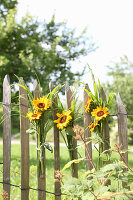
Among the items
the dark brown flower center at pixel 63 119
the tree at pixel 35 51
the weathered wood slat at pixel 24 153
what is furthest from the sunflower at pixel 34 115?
the tree at pixel 35 51

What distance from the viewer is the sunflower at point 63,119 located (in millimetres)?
2412

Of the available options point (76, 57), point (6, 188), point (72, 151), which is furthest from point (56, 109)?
point (76, 57)

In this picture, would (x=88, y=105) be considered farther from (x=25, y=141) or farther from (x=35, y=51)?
(x=35, y=51)

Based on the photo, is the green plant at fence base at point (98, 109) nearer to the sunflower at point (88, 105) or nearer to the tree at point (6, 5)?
the sunflower at point (88, 105)

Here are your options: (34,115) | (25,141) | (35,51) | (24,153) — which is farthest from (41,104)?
(35,51)

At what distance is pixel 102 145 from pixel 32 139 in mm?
14517

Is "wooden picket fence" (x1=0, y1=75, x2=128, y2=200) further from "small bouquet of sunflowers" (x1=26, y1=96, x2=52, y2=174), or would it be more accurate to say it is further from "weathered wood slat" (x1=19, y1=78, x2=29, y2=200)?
"small bouquet of sunflowers" (x1=26, y1=96, x2=52, y2=174)

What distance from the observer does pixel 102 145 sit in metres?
2.54

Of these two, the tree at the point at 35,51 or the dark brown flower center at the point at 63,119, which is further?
the tree at the point at 35,51

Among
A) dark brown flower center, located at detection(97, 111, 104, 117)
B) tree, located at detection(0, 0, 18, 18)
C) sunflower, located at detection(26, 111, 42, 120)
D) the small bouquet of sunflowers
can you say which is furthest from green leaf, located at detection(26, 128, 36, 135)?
tree, located at detection(0, 0, 18, 18)

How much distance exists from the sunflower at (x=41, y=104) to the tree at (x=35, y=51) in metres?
6.06

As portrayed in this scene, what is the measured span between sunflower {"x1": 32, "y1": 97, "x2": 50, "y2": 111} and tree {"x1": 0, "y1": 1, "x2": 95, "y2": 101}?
6.06 m

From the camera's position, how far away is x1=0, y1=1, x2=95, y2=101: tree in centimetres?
953

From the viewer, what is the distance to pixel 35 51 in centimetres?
1022
